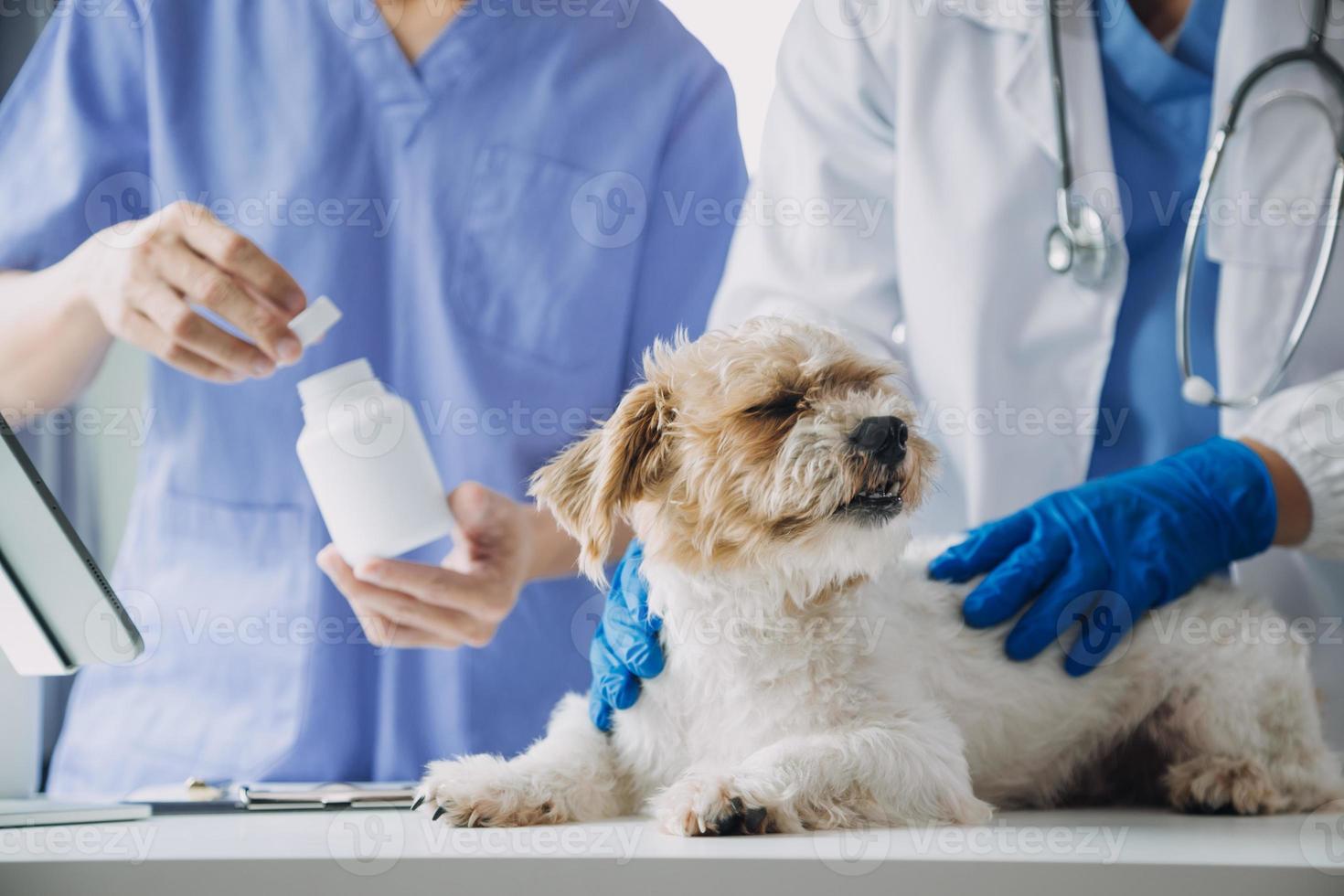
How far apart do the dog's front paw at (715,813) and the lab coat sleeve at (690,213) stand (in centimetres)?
93

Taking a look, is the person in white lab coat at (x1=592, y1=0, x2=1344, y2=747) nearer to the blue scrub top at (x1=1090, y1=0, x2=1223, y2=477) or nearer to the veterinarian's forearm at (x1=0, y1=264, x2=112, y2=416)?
the blue scrub top at (x1=1090, y1=0, x2=1223, y2=477)

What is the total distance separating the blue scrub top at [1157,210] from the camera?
1332 mm

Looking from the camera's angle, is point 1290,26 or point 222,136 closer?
point 1290,26

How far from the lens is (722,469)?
93 centimetres

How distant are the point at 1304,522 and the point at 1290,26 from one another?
64cm

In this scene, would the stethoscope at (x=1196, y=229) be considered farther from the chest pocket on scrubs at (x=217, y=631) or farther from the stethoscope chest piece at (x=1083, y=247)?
the chest pocket on scrubs at (x=217, y=631)

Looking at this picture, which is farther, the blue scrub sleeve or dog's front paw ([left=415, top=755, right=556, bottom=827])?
the blue scrub sleeve

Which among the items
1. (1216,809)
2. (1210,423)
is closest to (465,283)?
(1210,423)

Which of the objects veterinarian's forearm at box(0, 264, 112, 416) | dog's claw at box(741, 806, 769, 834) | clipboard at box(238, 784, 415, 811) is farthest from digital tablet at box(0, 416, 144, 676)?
veterinarian's forearm at box(0, 264, 112, 416)

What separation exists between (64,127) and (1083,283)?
4.75 feet

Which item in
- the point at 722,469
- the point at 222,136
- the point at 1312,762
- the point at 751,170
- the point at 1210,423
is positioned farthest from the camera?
the point at 751,170

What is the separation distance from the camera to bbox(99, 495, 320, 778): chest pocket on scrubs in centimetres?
149

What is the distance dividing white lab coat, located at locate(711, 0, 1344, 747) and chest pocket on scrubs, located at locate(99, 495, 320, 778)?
0.79 meters

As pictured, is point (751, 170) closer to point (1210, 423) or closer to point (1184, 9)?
point (1184, 9)
